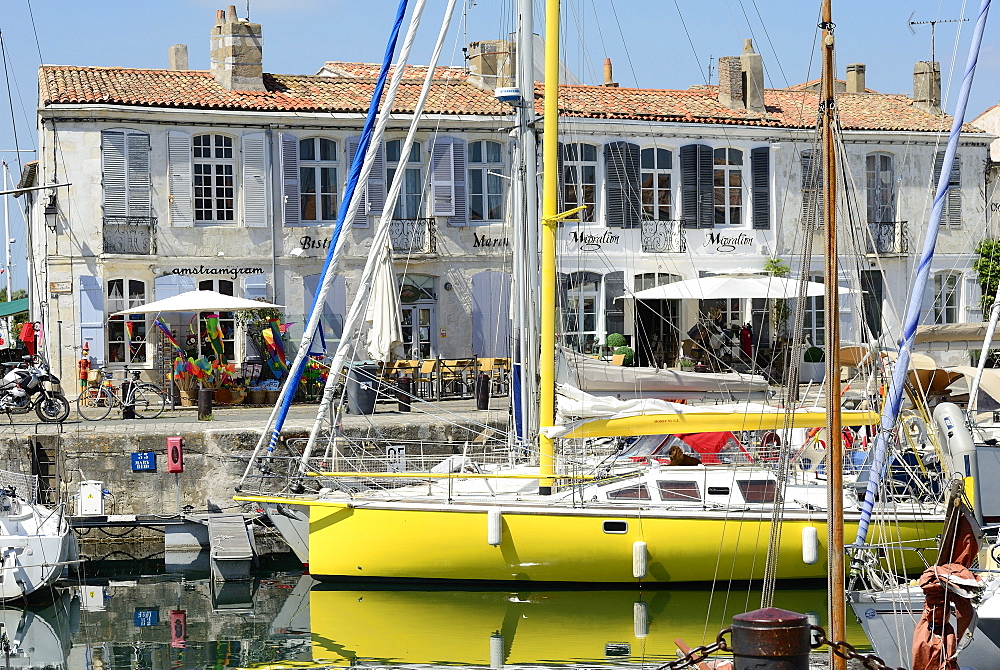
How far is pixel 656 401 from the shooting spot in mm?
16688

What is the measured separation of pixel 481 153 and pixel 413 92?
203 cm

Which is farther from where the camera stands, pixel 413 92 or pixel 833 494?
pixel 413 92

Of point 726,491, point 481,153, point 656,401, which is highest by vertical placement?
point 481,153

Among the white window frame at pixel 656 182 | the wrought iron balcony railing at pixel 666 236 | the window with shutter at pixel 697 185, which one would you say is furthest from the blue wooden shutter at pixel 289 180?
the window with shutter at pixel 697 185

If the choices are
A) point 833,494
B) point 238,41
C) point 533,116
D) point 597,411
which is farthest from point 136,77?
point 833,494

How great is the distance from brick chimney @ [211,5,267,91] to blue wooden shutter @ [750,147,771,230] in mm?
10834

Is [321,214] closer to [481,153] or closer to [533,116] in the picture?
[481,153]

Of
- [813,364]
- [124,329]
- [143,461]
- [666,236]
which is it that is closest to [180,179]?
[124,329]

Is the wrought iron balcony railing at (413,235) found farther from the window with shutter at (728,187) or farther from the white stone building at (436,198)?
the window with shutter at (728,187)

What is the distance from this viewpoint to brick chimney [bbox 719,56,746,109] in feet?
101

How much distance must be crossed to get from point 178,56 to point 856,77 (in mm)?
17267

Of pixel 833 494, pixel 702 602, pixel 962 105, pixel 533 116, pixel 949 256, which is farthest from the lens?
pixel 949 256

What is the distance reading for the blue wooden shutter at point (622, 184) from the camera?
2877 cm

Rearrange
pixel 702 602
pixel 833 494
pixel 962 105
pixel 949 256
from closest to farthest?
pixel 833 494, pixel 962 105, pixel 702 602, pixel 949 256
